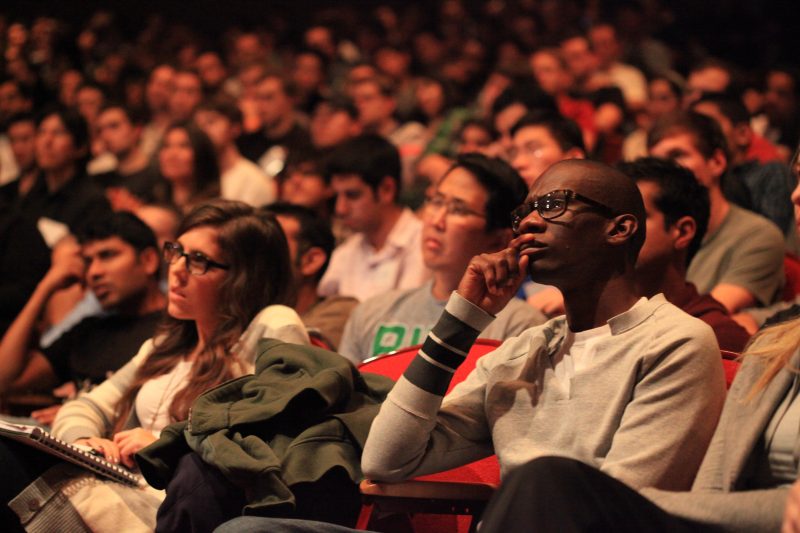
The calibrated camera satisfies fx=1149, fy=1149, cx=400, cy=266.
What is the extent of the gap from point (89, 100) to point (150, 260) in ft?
13.2

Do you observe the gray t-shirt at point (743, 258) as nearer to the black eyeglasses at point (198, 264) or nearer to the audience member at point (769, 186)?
the audience member at point (769, 186)

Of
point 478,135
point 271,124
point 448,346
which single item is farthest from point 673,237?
point 271,124

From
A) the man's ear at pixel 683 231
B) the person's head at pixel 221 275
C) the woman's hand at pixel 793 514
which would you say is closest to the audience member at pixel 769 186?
the man's ear at pixel 683 231

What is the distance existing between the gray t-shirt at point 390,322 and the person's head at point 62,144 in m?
2.96

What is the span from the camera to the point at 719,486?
6.19 ft

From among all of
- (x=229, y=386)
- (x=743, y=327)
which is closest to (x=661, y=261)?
(x=743, y=327)

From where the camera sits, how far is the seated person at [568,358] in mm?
1990

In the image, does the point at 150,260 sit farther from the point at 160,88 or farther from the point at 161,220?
the point at 160,88

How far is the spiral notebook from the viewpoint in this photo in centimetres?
246

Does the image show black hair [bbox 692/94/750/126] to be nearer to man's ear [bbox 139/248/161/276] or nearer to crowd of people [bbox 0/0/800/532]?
crowd of people [bbox 0/0/800/532]

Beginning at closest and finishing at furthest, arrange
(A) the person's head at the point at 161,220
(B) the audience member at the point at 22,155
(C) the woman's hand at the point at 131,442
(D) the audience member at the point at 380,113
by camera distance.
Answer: (C) the woman's hand at the point at 131,442, (A) the person's head at the point at 161,220, (B) the audience member at the point at 22,155, (D) the audience member at the point at 380,113

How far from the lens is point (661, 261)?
9.46 ft

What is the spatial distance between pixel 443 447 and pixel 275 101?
508 centimetres

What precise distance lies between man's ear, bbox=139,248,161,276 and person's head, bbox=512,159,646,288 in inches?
83.0
